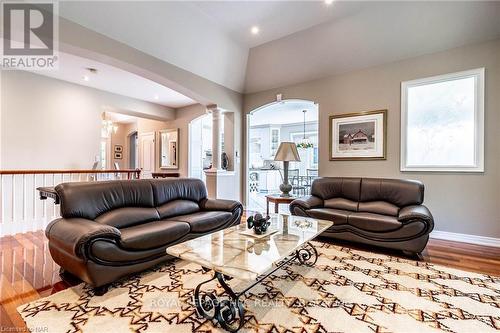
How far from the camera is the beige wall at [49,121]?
4.48m

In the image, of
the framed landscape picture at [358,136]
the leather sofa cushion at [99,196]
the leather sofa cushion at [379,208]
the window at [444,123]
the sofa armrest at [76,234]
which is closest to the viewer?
the sofa armrest at [76,234]

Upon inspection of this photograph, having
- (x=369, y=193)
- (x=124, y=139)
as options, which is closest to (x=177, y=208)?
(x=369, y=193)

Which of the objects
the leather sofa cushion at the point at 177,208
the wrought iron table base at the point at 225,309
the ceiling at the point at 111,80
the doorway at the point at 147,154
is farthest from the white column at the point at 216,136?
the wrought iron table base at the point at 225,309

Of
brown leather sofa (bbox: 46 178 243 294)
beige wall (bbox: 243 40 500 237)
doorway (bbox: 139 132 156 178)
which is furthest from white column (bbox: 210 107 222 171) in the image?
doorway (bbox: 139 132 156 178)

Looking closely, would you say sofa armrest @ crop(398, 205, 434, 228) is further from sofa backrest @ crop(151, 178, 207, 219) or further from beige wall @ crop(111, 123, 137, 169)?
beige wall @ crop(111, 123, 137, 169)

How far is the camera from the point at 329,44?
4.20m

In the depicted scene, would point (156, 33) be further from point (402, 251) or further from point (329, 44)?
point (402, 251)

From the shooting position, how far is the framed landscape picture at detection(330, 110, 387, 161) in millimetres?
4215

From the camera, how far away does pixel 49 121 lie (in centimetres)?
502

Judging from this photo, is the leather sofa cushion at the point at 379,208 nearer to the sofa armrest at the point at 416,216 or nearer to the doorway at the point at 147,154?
the sofa armrest at the point at 416,216

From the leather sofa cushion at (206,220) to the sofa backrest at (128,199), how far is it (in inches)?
13.1

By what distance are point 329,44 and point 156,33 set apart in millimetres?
2895

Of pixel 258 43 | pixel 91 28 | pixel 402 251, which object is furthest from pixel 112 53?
pixel 402 251

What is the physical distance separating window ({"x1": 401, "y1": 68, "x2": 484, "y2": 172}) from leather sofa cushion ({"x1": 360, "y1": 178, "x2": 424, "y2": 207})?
0.60m
